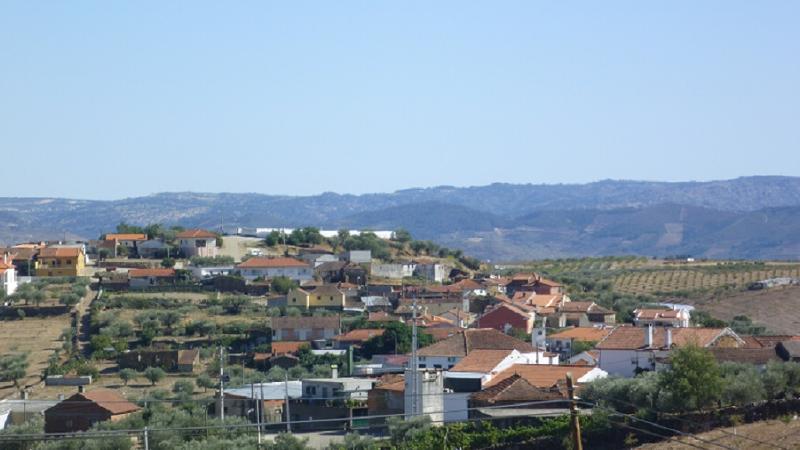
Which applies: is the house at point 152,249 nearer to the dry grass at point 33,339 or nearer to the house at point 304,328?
the dry grass at point 33,339

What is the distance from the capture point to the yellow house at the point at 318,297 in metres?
76.6

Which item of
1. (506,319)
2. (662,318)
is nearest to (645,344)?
(662,318)

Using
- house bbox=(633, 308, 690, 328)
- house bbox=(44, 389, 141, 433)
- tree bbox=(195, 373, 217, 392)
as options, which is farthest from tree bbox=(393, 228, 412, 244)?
house bbox=(44, 389, 141, 433)

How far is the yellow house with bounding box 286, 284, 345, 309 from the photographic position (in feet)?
251

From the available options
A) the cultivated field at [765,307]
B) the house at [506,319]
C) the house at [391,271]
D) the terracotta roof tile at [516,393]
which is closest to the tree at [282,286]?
the house at [391,271]

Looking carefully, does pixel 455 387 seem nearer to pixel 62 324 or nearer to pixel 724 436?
pixel 724 436

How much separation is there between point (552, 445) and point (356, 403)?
37.7 ft

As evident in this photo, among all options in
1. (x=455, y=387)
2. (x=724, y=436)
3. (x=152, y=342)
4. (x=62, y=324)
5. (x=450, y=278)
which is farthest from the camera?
(x=450, y=278)

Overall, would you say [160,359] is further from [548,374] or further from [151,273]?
[548,374]

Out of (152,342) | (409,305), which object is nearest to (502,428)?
(152,342)

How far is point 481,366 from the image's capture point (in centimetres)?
4925

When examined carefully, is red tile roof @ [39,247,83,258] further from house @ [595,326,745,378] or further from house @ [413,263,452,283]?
house @ [595,326,745,378]

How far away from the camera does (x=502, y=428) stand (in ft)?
130

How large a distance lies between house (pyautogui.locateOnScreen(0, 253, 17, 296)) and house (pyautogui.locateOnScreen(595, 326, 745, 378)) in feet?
123
